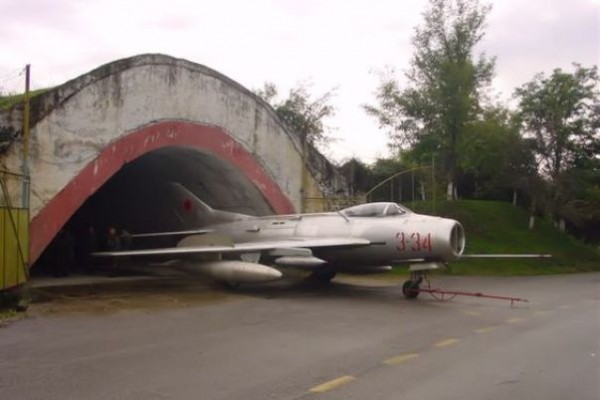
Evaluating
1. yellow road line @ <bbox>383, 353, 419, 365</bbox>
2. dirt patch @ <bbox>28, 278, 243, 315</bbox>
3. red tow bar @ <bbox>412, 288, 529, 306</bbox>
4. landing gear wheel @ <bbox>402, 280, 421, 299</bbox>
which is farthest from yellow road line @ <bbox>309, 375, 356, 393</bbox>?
landing gear wheel @ <bbox>402, 280, 421, 299</bbox>

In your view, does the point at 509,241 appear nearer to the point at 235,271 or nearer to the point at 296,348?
the point at 235,271

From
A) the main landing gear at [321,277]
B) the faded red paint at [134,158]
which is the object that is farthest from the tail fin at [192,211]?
the main landing gear at [321,277]

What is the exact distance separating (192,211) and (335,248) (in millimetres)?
6509

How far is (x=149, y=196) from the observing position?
77.6 ft

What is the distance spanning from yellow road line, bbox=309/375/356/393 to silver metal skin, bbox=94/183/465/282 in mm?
7801

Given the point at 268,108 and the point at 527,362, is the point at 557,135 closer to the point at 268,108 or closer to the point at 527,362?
the point at 268,108

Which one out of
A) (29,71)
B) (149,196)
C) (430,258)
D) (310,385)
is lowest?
(310,385)

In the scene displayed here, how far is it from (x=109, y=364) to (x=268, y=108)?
1427 centimetres

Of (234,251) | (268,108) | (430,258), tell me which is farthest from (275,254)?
(268,108)

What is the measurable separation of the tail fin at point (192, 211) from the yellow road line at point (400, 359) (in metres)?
12.1

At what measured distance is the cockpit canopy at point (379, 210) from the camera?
617 inches

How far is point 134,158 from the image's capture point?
16.4 meters

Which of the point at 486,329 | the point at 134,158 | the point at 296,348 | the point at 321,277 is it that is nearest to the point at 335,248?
the point at 321,277

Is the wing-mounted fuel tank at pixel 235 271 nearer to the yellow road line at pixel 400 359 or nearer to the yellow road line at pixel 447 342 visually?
the yellow road line at pixel 447 342
